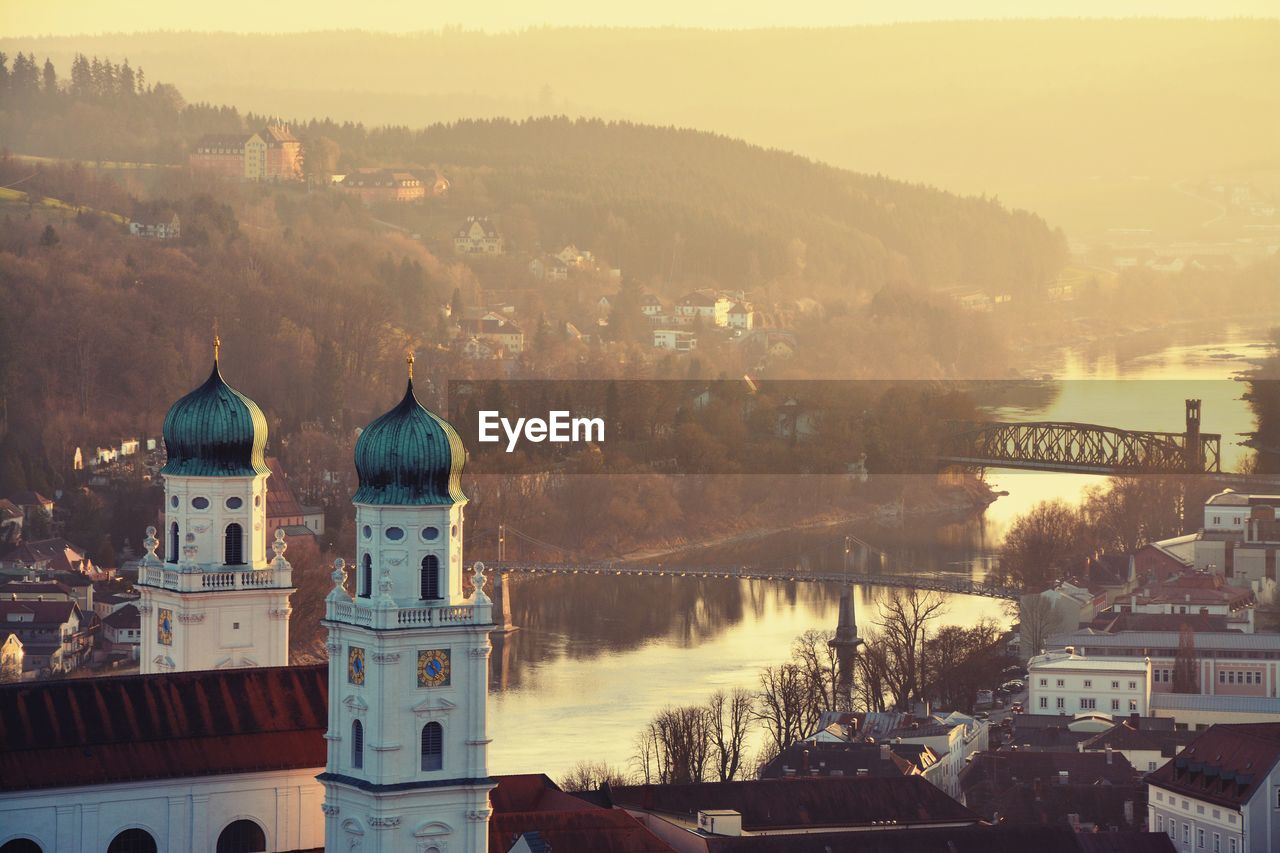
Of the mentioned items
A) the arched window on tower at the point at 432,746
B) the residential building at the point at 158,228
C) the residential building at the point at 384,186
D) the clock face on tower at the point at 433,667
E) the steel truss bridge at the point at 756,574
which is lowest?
the arched window on tower at the point at 432,746

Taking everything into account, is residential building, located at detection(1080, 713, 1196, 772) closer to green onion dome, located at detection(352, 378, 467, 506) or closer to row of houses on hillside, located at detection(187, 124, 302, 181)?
green onion dome, located at detection(352, 378, 467, 506)

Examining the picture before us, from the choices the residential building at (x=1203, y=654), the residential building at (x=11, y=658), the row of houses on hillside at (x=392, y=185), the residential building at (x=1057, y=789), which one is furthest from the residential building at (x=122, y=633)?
the row of houses on hillside at (x=392, y=185)

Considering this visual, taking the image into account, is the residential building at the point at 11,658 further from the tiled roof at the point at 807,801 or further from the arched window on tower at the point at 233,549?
the arched window on tower at the point at 233,549

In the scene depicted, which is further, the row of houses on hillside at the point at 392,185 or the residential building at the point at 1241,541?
the row of houses on hillside at the point at 392,185

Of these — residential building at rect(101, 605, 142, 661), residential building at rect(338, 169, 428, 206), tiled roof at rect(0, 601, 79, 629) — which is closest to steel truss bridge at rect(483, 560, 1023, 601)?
tiled roof at rect(0, 601, 79, 629)

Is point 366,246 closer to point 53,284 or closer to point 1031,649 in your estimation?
point 53,284

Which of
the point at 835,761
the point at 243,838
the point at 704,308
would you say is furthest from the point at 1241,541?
the point at 704,308

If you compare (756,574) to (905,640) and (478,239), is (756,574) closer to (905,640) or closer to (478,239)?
(905,640)
